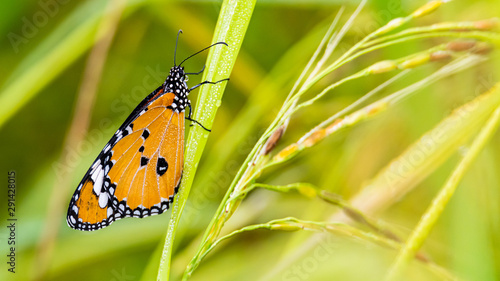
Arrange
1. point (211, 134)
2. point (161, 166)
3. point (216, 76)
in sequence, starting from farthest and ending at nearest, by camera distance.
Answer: point (211, 134) < point (161, 166) < point (216, 76)

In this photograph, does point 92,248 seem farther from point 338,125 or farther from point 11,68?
point 338,125

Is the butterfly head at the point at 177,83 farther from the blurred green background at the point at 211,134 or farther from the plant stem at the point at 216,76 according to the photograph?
the plant stem at the point at 216,76

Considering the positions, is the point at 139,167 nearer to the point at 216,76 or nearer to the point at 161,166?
the point at 161,166

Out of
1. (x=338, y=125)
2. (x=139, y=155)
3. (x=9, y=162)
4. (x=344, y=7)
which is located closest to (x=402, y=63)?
(x=338, y=125)

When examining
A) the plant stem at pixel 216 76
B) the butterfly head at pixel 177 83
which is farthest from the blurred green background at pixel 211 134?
the plant stem at pixel 216 76

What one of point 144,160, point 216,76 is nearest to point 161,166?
point 144,160

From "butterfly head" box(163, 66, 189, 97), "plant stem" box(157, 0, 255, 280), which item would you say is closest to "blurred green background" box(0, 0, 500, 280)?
"butterfly head" box(163, 66, 189, 97)

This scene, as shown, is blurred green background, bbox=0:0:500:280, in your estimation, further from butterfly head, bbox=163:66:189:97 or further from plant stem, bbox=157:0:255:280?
plant stem, bbox=157:0:255:280

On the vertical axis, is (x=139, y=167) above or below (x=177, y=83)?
below

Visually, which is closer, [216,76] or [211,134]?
[216,76]
